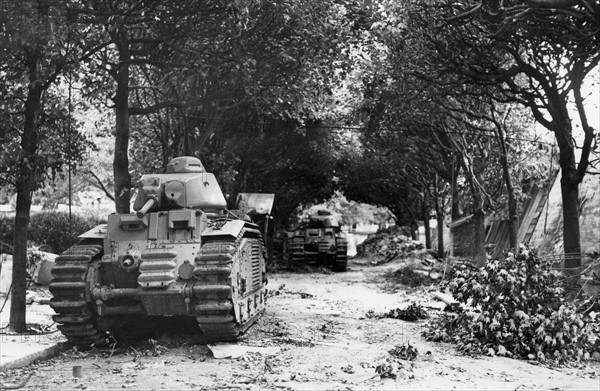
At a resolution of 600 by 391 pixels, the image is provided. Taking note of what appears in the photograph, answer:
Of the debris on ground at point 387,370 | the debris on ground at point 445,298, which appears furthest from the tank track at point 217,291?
the debris on ground at point 445,298

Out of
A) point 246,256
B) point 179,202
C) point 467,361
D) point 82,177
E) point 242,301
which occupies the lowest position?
point 467,361

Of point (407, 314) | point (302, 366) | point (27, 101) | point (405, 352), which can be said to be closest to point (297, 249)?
point (407, 314)

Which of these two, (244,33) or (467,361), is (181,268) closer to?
(467,361)

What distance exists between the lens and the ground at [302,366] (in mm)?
7746

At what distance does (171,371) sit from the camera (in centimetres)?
851

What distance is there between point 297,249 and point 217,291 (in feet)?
69.0

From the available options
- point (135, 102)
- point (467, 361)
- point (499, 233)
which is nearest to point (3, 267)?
point (135, 102)

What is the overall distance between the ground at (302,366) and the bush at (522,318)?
379 mm

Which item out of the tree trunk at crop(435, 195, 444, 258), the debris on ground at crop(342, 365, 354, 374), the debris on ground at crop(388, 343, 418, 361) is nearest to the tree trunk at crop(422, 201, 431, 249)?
the tree trunk at crop(435, 195, 444, 258)

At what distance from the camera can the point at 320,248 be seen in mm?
30469

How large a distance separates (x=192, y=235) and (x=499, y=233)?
1785cm

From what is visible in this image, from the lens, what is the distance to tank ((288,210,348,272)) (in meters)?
30.5

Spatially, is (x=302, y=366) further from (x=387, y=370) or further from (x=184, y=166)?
(x=184, y=166)

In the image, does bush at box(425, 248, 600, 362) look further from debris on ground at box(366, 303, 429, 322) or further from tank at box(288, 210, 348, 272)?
tank at box(288, 210, 348, 272)
